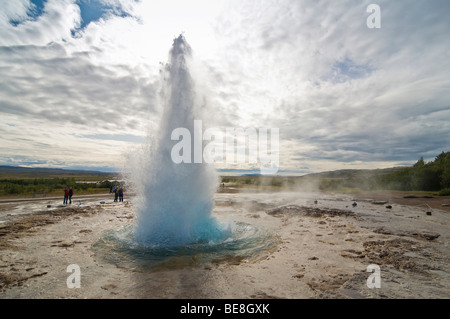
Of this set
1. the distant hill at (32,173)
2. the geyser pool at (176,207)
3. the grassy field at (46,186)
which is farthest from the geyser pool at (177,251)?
the distant hill at (32,173)

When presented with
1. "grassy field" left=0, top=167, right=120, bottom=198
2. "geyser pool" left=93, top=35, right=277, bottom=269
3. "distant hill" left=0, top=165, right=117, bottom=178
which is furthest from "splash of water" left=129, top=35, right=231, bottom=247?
"distant hill" left=0, top=165, right=117, bottom=178

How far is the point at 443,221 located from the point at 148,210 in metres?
15.1

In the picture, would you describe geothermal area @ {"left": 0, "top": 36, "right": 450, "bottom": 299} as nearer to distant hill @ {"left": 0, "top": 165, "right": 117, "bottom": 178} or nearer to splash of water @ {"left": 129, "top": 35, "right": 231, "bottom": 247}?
splash of water @ {"left": 129, "top": 35, "right": 231, "bottom": 247}

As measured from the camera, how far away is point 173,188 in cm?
874

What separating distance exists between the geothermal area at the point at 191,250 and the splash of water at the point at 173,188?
0.13 feet

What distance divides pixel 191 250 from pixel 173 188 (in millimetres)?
2451

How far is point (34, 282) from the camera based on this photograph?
4906mm

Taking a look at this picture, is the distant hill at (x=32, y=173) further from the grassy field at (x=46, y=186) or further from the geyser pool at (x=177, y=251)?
the geyser pool at (x=177, y=251)

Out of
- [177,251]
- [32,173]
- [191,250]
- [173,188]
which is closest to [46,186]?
[173,188]

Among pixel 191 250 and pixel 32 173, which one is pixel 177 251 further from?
pixel 32 173

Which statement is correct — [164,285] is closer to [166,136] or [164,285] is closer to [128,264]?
[128,264]

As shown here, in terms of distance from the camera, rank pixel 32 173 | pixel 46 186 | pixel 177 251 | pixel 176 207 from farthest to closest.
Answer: pixel 32 173 < pixel 46 186 < pixel 176 207 < pixel 177 251

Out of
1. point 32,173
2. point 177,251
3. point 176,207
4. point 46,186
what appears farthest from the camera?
point 32,173
